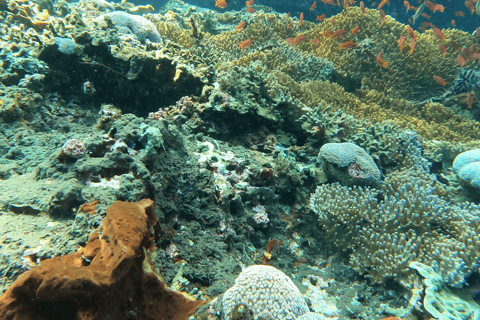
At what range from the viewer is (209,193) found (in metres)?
2.79

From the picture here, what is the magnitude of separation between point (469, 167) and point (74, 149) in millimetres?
5632

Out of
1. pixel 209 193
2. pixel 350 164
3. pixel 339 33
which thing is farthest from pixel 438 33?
pixel 209 193

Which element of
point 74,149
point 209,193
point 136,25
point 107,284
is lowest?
point 209,193

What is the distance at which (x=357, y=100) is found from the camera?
222 inches

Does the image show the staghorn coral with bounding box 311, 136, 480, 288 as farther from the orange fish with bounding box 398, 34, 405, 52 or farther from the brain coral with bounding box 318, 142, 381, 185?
the orange fish with bounding box 398, 34, 405, 52

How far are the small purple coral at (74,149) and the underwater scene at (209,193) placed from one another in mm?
21

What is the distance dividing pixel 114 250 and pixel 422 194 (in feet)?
12.7

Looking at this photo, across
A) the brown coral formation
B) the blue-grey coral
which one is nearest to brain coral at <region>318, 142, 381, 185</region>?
the brown coral formation

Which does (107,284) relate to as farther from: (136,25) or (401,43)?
(401,43)

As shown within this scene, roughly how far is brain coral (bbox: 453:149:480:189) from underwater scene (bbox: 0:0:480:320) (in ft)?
0.10

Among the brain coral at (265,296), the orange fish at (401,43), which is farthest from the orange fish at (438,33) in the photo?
the brain coral at (265,296)

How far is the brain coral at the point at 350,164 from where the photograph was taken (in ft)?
11.8

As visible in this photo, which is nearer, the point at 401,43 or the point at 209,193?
the point at 209,193

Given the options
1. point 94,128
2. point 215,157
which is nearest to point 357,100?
point 215,157
